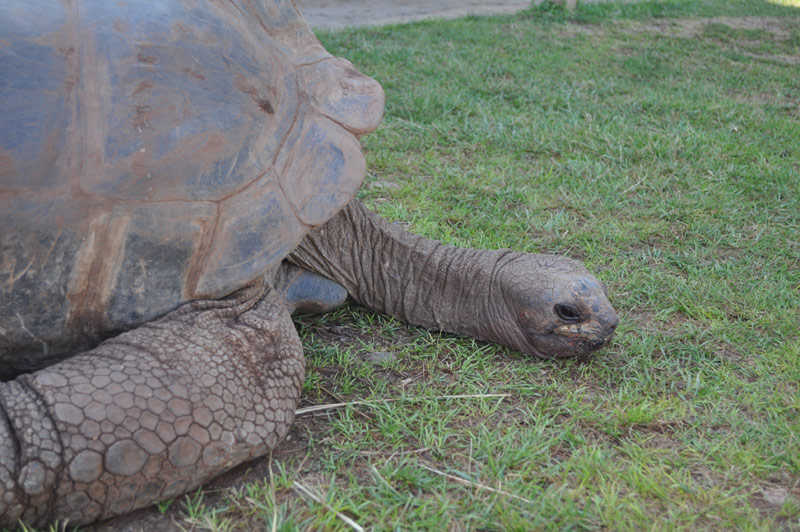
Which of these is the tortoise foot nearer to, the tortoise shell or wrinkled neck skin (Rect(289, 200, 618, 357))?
wrinkled neck skin (Rect(289, 200, 618, 357))

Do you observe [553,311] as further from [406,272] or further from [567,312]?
[406,272]

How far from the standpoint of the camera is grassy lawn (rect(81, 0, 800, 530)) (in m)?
2.00

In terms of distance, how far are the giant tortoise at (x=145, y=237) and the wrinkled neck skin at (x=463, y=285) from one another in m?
0.55

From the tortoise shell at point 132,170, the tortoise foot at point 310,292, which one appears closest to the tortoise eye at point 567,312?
the tortoise foot at point 310,292

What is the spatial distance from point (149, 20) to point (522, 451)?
161cm

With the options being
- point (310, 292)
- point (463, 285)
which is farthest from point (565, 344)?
point (310, 292)

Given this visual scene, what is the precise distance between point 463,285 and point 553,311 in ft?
1.26

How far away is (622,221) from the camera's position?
155 inches

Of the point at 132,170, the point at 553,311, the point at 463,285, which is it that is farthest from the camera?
the point at 463,285

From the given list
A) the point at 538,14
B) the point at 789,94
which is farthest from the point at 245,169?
the point at 538,14

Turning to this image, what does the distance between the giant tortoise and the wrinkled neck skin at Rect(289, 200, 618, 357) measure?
55cm

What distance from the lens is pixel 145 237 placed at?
1.99 meters

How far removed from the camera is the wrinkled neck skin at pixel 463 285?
269cm

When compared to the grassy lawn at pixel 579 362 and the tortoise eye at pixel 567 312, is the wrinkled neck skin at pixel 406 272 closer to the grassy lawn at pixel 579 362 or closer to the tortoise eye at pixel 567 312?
the grassy lawn at pixel 579 362
